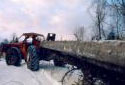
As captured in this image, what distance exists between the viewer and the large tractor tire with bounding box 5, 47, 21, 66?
13631mm

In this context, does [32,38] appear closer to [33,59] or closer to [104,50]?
[33,59]

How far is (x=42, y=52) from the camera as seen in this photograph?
1211 centimetres

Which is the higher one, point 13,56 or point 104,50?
point 104,50

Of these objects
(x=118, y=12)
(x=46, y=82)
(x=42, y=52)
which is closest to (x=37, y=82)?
(x=46, y=82)

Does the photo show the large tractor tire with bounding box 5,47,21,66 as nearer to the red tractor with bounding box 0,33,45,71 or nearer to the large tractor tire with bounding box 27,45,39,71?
the red tractor with bounding box 0,33,45,71

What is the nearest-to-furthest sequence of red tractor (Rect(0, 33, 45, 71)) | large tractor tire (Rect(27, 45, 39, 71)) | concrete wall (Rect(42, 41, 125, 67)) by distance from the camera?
concrete wall (Rect(42, 41, 125, 67)), large tractor tire (Rect(27, 45, 39, 71)), red tractor (Rect(0, 33, 45, 71))

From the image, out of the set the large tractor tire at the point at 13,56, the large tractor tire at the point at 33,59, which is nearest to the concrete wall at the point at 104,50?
the large tractor tire at the point at 33,59

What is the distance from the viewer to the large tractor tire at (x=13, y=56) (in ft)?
44.7

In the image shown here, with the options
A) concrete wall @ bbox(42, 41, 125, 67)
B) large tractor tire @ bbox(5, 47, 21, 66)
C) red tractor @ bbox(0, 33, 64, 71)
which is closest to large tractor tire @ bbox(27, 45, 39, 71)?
red tractor @ bbox(0, 33, 64, 71)

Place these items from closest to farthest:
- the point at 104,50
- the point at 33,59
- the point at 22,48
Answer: the point at 104,50, the point at 33,59, the point at 22,48

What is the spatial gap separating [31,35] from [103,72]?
9647mm

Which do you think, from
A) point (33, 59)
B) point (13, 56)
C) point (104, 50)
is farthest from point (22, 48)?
point (104, 50)

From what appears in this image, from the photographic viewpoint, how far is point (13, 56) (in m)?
13.9

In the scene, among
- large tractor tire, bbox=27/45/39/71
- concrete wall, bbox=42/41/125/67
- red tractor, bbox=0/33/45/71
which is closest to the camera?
concrete wall, bbox=42/41/125/67
